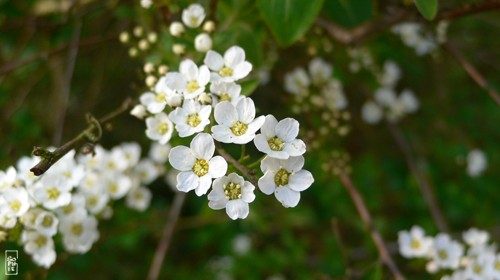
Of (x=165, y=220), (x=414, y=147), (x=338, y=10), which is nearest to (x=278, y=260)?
(x=165, y=220)

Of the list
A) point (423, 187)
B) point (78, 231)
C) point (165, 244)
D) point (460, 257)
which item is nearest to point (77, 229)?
point (78, 231)

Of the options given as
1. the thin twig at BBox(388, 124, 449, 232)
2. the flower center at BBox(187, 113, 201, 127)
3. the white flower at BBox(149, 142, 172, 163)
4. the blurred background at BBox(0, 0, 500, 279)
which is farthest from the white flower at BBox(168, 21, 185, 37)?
the thin twig at BBox(388, 124, 449, 232)

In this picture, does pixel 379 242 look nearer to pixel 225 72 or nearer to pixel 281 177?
pixel 281 177

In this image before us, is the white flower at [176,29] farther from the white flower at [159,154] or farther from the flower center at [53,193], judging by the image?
the white flower at [159,154]

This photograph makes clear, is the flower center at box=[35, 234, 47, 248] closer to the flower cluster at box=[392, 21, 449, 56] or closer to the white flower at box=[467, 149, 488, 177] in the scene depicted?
the flower cluster at box=[392, 21, 449, 56]

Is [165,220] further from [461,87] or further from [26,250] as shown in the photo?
[461,87]
